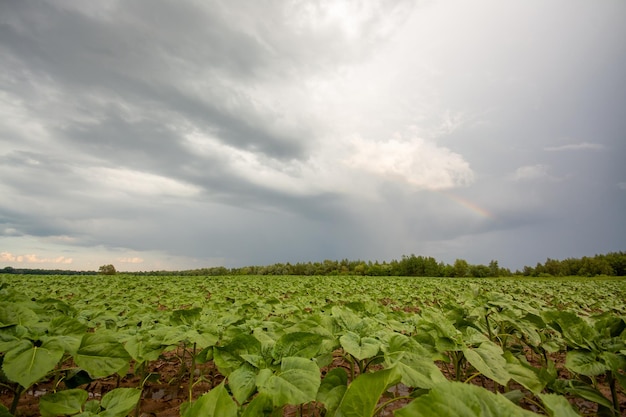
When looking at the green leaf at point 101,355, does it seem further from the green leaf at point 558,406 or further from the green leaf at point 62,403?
the green leaf at point 558,406

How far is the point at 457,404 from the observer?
1.04 m

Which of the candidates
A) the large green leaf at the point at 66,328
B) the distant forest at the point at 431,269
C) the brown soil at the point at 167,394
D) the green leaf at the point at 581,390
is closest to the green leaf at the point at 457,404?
the green leaf at the point at 581,390

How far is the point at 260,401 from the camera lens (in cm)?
155

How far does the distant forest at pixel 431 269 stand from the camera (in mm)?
74838

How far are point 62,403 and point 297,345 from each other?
5.79 ft

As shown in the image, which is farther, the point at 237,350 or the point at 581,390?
the point at 581,390

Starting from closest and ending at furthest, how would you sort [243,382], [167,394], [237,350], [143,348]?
1. [243,382]
2. [237,350]
3. [143,348]
4. [167,394]

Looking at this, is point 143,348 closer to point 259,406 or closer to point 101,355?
point 101,355

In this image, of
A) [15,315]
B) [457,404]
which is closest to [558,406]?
[457,404]

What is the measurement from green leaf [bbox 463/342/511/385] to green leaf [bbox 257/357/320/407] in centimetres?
145

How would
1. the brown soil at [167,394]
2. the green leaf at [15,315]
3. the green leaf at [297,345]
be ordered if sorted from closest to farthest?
the green leaf at [297,345] < the green leaf at [15,315] < the brown soil at [167,394]

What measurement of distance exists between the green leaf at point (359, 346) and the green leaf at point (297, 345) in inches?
9.9

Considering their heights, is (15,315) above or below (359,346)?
above

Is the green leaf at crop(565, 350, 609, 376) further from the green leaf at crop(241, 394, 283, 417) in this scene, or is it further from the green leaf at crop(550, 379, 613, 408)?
the green leaf at crop(241, 394, 283, 417)
